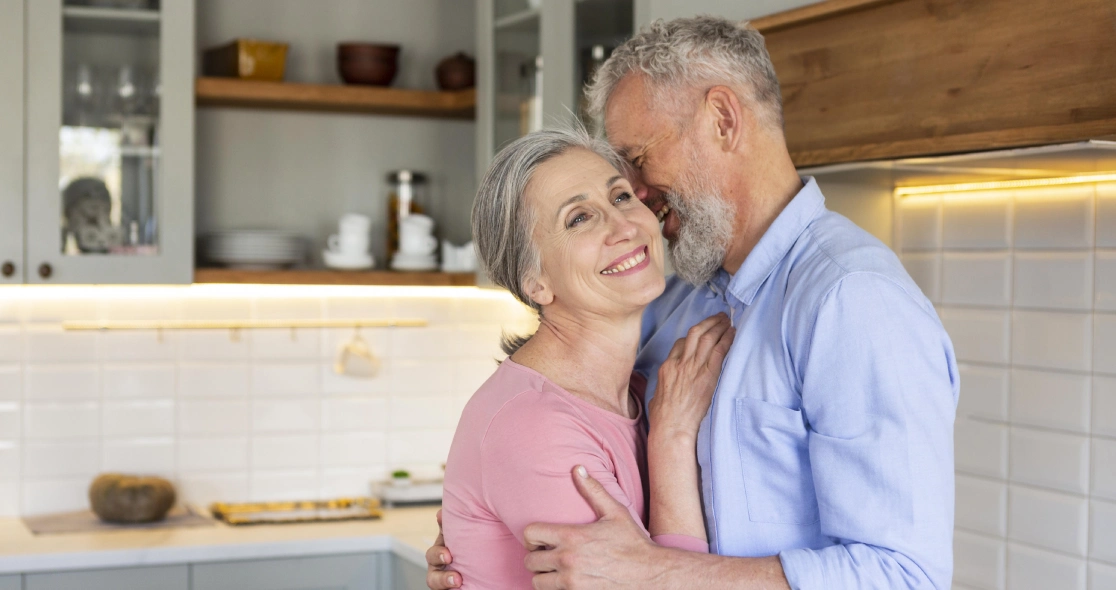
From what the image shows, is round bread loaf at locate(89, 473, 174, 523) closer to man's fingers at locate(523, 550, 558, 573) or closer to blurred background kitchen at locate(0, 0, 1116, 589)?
blurred background kitchen at locate(0, 0, 1116, 589)

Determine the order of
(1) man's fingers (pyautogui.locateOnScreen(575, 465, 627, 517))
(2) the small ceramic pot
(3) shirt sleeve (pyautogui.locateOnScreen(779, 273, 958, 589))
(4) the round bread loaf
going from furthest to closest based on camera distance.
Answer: (2) the small ceramic pot → (4) the round bread loaf → (1) man's fingers (pyautogui.locateOnScreen(575, 465, 627, 517)) → (3) shirt sleeve (pyautogui.locateOnScreen(779, 273, 958, 589))

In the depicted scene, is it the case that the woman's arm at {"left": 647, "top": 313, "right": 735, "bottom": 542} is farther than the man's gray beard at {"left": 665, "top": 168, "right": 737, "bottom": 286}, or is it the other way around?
the man's gray beard at {"left": 665, "top": 168, "right": 737, "bottom": 286}

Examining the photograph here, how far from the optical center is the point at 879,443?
1.20 m

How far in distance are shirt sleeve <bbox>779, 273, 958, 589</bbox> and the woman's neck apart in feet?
1.06

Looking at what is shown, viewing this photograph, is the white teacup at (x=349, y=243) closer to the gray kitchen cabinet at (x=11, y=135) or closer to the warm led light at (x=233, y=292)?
the warm led light at (x=233, y=292)

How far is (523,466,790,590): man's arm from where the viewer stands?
124 cm

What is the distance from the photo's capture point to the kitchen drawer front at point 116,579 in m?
2.68

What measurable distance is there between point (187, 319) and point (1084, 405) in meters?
2.48

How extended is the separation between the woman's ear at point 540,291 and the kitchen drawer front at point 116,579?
1.70 m

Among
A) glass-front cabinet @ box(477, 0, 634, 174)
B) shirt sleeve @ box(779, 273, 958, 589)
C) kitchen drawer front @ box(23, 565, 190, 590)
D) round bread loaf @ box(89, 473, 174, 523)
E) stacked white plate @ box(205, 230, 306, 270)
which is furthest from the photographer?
stacked white plate @ box(205, 230, 306, 270)

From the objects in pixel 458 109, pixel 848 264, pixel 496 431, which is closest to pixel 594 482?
pixel 496 431

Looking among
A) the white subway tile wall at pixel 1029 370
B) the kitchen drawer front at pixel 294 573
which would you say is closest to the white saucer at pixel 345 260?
the kitchen drawer front at pixel 294 573

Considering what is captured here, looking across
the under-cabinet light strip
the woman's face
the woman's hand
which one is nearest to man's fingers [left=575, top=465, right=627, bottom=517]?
the woman's hand

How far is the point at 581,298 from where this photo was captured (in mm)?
1467
